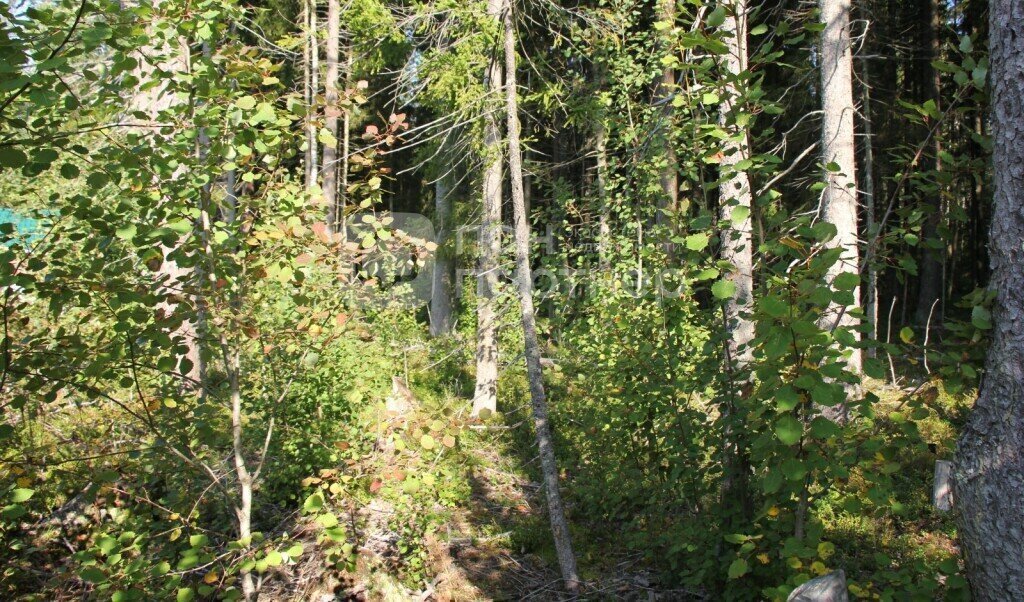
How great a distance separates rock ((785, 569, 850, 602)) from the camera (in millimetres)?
2664

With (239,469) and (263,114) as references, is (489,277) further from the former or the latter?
(263,114)

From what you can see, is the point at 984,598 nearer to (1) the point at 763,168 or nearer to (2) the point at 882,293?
(1) the point at 763,168

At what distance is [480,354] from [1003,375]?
7.00m

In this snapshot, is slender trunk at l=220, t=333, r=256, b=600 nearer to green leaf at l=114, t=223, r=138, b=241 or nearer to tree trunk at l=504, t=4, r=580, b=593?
green leaf at l=114, t=223, r=138, b=241

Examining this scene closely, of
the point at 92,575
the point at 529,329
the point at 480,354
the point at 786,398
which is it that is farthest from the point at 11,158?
the point at 480,354

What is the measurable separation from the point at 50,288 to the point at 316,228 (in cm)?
100

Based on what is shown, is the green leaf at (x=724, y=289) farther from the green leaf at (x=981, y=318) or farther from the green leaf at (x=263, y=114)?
the green leaf at (x=263, y=114)

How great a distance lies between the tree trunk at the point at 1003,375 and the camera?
2.39 meters

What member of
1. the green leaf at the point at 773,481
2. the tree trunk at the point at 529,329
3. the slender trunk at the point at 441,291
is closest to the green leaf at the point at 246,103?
the green leaf at the point at 773,481

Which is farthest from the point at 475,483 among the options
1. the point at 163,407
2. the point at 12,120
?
the point at 12,120

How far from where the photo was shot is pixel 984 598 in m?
2.49

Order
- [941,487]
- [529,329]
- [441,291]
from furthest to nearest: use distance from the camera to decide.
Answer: [441,291]
[941,487]
[529,329]

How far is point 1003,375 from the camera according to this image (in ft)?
8.04

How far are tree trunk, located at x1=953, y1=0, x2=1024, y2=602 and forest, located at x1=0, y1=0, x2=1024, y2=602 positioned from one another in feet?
0.03
